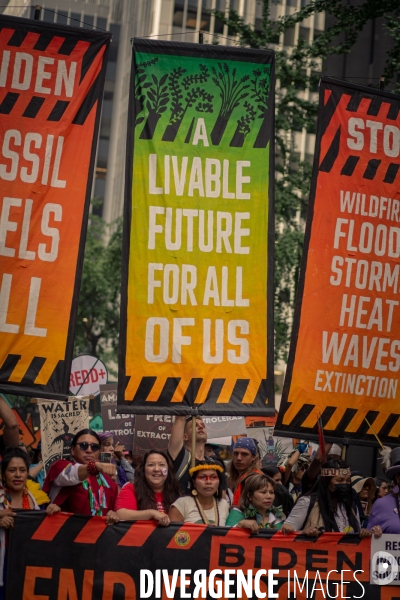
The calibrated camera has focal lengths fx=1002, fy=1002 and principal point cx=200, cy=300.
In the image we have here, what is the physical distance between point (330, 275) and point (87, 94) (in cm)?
295

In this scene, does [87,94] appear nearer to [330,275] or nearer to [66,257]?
[66,257]

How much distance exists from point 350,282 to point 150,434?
3.32 meters

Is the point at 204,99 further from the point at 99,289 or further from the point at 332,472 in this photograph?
the point at 99,289

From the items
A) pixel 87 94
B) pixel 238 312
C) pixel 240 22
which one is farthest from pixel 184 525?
pixel 240 22

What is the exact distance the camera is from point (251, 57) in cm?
992

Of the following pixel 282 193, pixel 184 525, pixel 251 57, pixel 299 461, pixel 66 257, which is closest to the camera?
pixel 184 525

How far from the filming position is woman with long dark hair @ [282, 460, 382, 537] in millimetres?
8133

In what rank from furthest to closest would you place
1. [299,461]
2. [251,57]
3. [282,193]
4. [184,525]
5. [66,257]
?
[282,193] → [299,461] → [251,57] → [66,257] → [184,525]

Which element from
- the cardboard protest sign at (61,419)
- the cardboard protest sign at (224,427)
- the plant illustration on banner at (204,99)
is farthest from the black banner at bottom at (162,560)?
the cardboard protest sign at (61,419)

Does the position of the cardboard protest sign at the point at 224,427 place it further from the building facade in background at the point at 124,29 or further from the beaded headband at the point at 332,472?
the building facade in background at the point at 124,29

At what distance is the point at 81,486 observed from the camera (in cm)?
809

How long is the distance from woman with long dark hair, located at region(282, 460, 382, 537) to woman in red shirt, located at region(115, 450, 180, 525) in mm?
980

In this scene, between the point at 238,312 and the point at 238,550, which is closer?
the point at 238,550

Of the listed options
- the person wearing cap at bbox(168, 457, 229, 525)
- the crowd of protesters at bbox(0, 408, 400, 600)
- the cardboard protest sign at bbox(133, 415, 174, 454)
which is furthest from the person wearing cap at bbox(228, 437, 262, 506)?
the cardboard protest sign at bbox(133, 415, 174, 454)
